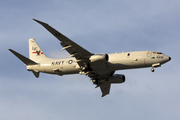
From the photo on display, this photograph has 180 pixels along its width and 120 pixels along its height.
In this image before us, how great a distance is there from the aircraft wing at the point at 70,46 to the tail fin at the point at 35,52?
46.0ft

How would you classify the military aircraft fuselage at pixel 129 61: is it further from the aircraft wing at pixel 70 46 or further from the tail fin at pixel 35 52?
the tail fin at pixel 35 52

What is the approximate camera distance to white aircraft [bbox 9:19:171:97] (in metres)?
51.7

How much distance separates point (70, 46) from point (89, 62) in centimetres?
531

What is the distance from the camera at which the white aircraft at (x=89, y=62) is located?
51719 millimetres

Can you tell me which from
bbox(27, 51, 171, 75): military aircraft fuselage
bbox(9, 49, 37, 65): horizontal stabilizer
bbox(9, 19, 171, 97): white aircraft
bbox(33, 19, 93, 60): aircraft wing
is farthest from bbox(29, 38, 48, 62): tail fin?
bbox(33, 19, 93, 60): aircraft wing

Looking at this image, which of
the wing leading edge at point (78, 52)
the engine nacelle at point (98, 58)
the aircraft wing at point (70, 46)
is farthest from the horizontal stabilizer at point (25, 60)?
the engine nacelle at point (98, 58)

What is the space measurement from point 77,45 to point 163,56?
16.5 m

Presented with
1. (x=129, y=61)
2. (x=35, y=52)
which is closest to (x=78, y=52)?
(x=129, y=61)

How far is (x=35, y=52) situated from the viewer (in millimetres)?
66312

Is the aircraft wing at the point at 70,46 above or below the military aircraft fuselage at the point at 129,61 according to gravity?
above

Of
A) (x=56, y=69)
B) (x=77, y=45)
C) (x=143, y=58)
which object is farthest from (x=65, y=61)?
(x=143, y=58)

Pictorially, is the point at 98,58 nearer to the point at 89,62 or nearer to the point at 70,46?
the point at 89,62

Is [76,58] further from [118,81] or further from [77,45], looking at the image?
[118,81]

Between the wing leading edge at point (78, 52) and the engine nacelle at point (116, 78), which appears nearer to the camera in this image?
the wing leading edge at point (78, 52)
